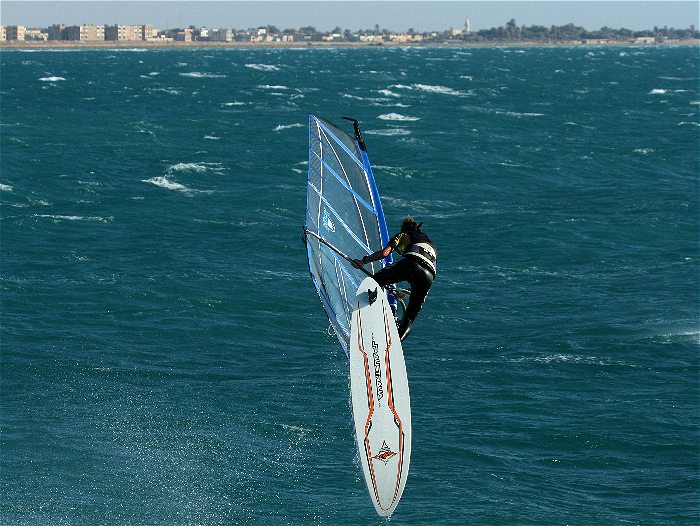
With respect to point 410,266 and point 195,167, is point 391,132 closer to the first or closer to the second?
point 195,167

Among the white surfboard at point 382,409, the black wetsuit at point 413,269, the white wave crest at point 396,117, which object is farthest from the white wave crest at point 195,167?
the white surfboard at point 382,409

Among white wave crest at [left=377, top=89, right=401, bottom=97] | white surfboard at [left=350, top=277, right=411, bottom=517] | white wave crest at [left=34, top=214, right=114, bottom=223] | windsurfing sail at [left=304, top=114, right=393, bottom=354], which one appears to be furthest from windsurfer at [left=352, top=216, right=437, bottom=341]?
white wave crest at [left=377, top=89, right=401, bottom=97]

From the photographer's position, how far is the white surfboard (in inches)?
558

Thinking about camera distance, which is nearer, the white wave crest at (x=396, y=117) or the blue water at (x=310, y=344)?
the blue water at (x=310, y=344)

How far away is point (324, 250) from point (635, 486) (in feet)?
26.7

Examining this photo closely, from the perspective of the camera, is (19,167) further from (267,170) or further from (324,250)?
(324,250)

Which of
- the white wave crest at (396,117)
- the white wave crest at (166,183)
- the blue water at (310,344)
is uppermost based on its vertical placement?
the white wave crest at (396,117)

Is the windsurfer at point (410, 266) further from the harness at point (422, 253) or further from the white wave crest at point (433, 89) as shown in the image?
the white wave crest at point (433, 89)

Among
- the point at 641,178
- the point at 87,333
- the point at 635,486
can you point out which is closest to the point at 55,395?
the point at 87,333

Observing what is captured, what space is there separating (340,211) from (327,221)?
0.40 metres

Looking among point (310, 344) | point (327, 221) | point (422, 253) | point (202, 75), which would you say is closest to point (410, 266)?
point (422, 253)

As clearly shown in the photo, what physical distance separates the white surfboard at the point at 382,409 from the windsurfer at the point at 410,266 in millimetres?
629

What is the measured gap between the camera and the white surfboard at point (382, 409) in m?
14.2

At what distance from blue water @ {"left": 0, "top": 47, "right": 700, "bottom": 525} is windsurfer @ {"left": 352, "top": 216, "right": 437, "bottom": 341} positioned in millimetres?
6289
